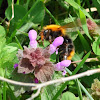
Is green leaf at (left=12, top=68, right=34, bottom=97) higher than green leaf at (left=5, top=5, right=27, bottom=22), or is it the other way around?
green leaf at (left=5, top=5, right=27, bottom=22)

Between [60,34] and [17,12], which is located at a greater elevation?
[17,12]

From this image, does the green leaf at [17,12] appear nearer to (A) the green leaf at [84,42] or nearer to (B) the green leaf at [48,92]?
(A) the green leaf at [84,42]

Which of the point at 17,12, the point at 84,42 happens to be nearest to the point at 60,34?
the point at 84,42

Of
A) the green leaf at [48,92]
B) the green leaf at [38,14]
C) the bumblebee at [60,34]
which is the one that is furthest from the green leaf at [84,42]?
the green leaf at [48,92]

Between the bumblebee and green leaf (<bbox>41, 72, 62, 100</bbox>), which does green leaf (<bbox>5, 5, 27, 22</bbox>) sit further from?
green leaf (<bbox>41, 72, 62, 100</bbox>)

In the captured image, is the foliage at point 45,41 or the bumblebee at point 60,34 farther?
the bumblebee at point 60,34

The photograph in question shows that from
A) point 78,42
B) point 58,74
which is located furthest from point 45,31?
point 78,42

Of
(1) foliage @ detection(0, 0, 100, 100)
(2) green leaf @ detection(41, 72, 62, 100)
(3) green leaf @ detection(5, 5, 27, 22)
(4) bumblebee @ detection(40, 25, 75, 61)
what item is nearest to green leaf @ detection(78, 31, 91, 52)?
(1) foliage @ detection(0, 0, 100, 100)

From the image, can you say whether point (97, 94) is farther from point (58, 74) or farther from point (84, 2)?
point (84, 2)

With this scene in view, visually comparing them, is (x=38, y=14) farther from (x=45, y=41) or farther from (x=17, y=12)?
(x=45, y=41)
